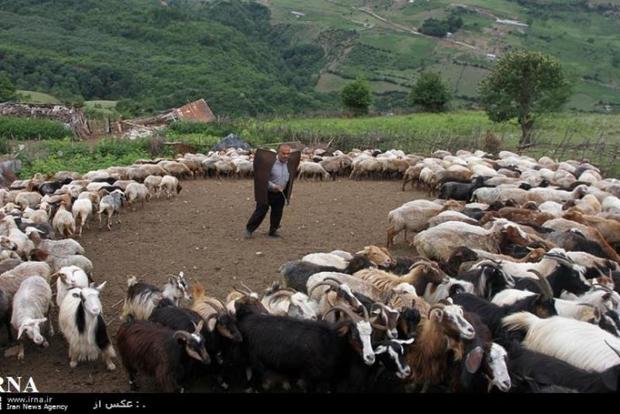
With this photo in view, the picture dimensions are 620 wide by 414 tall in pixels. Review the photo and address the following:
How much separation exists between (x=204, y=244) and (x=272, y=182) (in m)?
1.65

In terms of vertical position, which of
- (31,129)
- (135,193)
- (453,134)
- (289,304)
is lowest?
(31,129)

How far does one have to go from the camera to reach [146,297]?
6.23 meters

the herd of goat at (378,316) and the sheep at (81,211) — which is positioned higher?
the herd of goat at (378,316)

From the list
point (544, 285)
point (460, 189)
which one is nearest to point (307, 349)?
point (544, 285)

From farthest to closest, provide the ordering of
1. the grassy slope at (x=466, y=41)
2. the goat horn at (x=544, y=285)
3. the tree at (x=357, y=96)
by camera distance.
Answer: the grassy slope at (x=466, y=41), the tree at (x=357, y=96), the goat horn at (x=544, y=285)

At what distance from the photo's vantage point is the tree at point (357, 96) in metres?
35.2

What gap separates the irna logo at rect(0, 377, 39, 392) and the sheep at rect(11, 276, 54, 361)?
36cm

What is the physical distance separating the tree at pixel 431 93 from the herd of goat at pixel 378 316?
28.4 meters

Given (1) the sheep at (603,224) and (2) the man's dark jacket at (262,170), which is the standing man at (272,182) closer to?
(2) the man's dark jacket at (262,170)

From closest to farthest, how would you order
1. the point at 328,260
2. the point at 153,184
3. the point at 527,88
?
1. the point at 328,260
2. the point at 153,184
3. the point at 527,88

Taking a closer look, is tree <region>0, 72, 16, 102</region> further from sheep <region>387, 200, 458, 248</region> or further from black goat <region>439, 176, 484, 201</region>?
sheep <region>387, 200, 458, 248</region>

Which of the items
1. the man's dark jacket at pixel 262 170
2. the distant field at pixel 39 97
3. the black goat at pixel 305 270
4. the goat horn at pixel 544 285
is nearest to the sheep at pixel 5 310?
the black goat at pixel 305 270

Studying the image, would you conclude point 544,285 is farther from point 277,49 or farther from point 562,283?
point 277,49

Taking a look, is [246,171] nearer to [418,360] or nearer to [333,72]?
[418,360]
